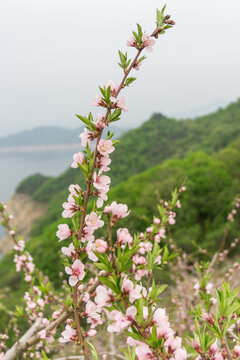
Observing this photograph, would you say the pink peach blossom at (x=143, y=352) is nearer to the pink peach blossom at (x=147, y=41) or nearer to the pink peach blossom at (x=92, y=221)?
the pink peach blossom at (x=92, y=221)

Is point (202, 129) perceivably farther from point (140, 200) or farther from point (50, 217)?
point (140, 200)

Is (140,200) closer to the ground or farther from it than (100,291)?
farther from it

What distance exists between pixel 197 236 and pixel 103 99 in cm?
1748

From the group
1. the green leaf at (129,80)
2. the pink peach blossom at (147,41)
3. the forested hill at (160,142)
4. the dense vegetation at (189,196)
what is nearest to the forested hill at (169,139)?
the forested hill at (160,142)

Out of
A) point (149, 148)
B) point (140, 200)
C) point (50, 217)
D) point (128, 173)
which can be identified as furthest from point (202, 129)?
point (140, 200)

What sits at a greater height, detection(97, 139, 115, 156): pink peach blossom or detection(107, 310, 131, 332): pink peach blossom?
detection(97, 139, 115, 156): pink peach blossom

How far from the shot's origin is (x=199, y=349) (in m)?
1.35

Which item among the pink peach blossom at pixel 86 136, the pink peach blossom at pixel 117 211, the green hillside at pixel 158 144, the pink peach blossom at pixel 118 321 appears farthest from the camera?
the green hillside at pixel 158 144

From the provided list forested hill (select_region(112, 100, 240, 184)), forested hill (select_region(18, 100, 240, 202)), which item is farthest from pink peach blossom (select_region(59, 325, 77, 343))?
forested hill (select_region(18, 100, 240, 202))

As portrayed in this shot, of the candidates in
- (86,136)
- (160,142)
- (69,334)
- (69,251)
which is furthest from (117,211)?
(160,142)

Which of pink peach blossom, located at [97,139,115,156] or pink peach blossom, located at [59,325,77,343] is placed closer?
pink peach blossom, located at [97,139,115,156]

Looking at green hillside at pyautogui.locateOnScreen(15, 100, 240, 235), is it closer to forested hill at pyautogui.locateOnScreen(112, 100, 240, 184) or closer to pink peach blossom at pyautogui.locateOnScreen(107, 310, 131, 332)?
forested hill at pyautogui.locateOnScreen(112, 100, 240, 184)

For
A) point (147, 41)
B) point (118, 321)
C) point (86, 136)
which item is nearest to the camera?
point (118, 321)

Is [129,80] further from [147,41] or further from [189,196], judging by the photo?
[189,196]
